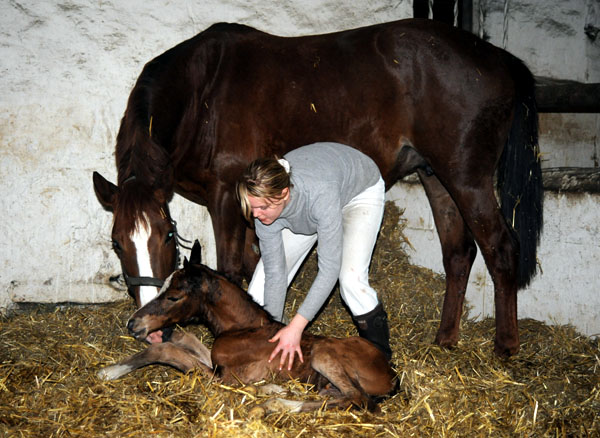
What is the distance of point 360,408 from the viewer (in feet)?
9.09

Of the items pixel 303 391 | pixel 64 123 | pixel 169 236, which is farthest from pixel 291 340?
pixel 64 123

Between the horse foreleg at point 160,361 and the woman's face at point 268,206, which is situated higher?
the woman's face at point 268,206

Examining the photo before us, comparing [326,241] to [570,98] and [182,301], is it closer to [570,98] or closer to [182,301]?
[182,301]

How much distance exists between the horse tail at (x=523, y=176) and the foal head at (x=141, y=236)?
2.42 metres

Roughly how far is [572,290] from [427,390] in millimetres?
1780

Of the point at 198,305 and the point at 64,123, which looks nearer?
the point at 198,305

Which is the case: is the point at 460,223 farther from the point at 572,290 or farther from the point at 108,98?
the point at 108,98

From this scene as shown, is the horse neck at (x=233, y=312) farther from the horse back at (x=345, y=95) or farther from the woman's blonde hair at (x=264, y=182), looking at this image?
the horse back at (x=345, y=95)

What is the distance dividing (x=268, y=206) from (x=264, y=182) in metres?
0.15

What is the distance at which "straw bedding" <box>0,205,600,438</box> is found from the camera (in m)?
2.58

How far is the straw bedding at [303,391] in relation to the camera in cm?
258

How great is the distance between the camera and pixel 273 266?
10.3 feet

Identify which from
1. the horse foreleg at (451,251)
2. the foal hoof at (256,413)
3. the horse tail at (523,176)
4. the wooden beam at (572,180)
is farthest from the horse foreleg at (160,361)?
the wooden beam at (572,180)

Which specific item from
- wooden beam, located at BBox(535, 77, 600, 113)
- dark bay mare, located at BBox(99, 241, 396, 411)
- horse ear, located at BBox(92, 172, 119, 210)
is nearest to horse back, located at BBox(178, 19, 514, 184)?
horse ear, located at BBox(92, 172, 119, 210)
